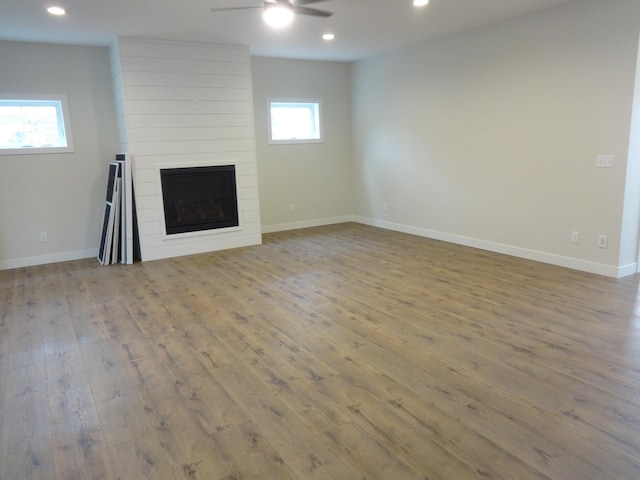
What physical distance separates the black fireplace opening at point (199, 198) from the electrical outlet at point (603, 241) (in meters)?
4.36

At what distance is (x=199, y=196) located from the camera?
5930mm

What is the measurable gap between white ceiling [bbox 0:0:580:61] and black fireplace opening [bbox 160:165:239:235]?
1.62 metres

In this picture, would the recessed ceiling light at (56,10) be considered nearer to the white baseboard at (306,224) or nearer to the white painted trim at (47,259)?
the white painted trim at (47,259)

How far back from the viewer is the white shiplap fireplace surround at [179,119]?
533 cm

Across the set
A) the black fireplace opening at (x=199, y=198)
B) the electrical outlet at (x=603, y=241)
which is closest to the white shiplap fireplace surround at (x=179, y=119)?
the black fireplace opening at (x=199, y=198)

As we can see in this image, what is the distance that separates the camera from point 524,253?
5.16 meters

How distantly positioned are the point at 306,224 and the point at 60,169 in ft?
12.2

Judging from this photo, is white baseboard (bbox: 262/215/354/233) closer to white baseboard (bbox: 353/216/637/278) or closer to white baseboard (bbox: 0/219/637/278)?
white baseboard (bbox: 0/219/637/278)

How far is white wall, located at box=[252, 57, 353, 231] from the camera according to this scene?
6945 mm

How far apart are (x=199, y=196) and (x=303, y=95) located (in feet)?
8.42

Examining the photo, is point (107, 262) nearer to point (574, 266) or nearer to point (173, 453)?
point (173, 453)

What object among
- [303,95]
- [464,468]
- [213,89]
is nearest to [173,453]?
[464,468]

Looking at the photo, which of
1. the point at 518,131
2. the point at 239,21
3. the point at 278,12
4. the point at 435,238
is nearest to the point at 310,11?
the point at 278,12

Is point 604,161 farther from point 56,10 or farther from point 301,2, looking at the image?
point 56,10
